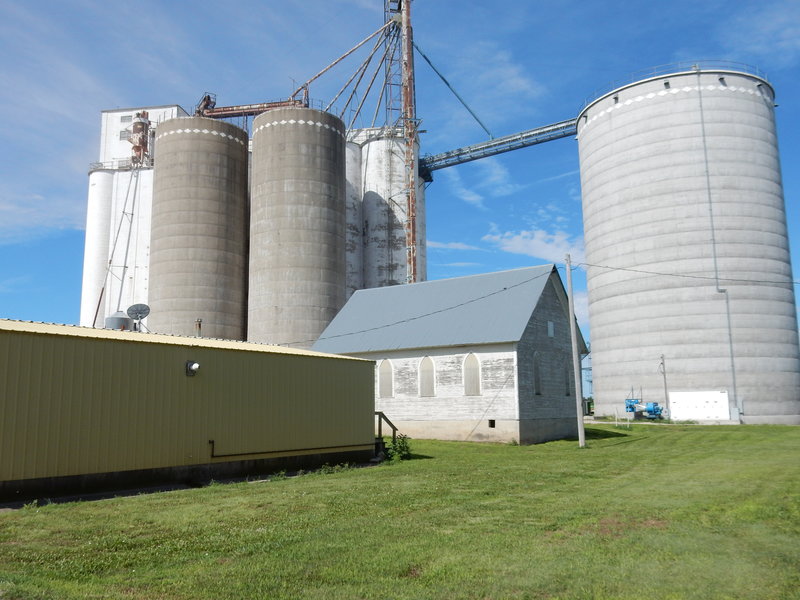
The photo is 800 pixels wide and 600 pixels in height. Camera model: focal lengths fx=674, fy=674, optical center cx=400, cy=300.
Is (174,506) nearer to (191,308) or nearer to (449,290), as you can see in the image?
(449,290)

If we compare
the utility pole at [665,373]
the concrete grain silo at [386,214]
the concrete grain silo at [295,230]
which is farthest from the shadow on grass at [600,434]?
the concrete grain silo at [386,214]

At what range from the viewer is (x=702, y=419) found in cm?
5128

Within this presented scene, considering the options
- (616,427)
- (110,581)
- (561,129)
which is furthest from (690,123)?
(110,581)

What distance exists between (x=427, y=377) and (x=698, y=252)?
29.1 metres

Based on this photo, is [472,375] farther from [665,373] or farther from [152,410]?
[665,373]

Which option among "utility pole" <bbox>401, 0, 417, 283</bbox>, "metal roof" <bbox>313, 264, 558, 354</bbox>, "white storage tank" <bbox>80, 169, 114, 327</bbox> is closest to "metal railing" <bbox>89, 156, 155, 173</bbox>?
"white storage tank" <bbox>80, 169, 114, 327</bbox>

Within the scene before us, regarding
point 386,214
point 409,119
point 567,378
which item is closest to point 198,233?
point 386,214

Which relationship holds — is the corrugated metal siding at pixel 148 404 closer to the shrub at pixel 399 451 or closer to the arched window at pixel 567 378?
the shrub at pixel 399 451

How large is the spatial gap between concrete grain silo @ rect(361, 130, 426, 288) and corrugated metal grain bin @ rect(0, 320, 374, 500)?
43125mm

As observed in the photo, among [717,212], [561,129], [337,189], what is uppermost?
[561,129]

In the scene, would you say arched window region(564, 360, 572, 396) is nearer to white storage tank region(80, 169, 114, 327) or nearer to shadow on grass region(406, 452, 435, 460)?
shadow on grass region(406, 452, 435, 460)

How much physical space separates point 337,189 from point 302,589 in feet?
171

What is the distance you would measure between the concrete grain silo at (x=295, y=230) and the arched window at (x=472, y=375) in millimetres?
22187

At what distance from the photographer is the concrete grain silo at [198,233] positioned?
56.6 m
